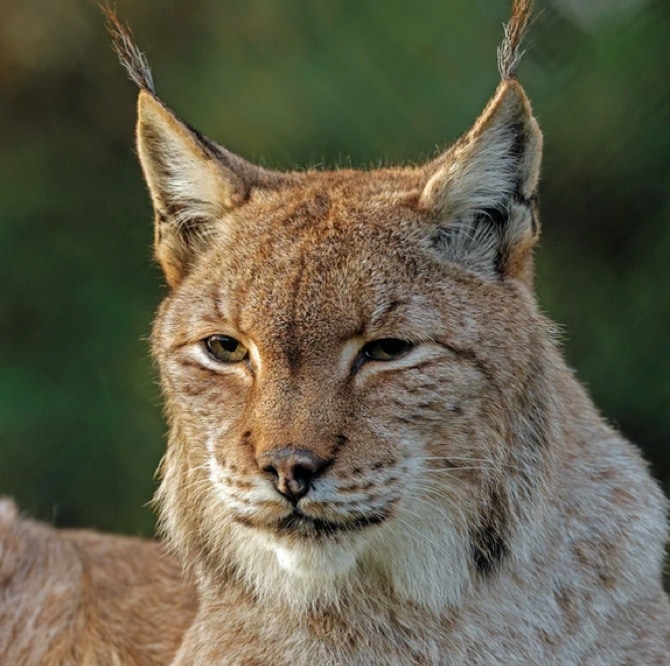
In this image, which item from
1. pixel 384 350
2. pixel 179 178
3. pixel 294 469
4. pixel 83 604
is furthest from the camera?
pixel 83 604

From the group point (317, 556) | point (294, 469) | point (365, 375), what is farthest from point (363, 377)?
point (317, 556)

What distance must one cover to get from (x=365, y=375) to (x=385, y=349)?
0.11 metres

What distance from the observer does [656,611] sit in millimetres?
4207

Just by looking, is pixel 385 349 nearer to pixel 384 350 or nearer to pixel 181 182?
pixel 384 350

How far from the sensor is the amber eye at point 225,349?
403 cm

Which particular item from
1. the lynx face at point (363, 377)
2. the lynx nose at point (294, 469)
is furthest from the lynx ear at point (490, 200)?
the lynx nose at point (294, 469)

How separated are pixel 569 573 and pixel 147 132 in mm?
2039

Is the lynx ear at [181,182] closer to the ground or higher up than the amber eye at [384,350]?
higher up

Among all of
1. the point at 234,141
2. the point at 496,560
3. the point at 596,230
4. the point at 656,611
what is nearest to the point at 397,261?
the point at 496,560

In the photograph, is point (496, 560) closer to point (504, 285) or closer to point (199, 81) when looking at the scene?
point (504, 285)

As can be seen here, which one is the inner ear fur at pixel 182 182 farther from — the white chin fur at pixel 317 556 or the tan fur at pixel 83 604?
the tan fur at pixel 83 604

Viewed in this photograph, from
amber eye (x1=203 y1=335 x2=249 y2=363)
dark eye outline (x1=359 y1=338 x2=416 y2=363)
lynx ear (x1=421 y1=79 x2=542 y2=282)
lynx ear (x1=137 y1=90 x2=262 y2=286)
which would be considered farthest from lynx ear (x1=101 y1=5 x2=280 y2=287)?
dark eye outline (x1=359 y1=338 x2=416 y2=363)

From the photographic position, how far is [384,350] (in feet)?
12.7

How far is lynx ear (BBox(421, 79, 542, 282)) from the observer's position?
13.2ft
